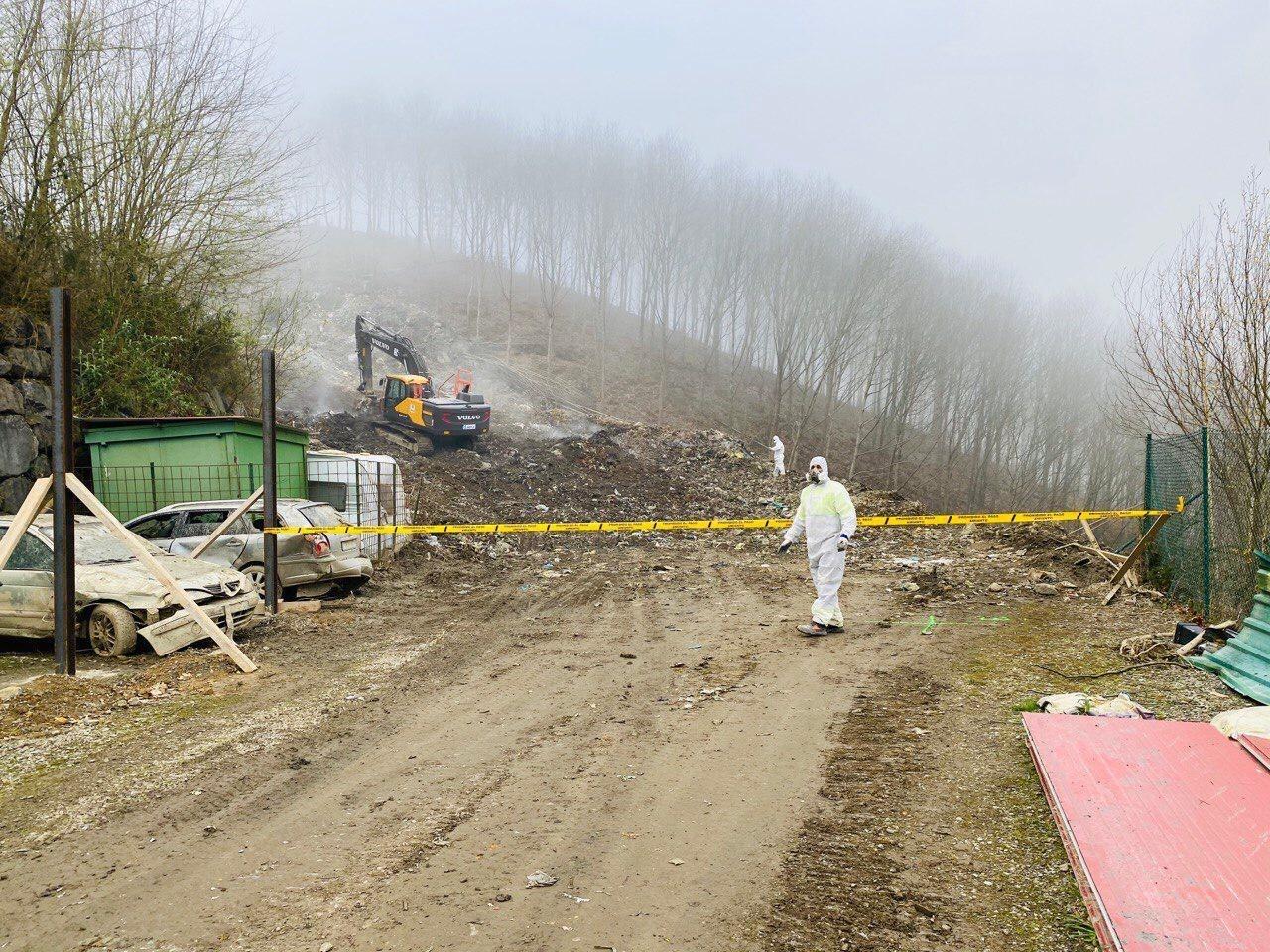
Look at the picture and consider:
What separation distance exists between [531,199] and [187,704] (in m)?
52.6

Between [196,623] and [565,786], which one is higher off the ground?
[196,623]

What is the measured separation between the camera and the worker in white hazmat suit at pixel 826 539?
28.0ft

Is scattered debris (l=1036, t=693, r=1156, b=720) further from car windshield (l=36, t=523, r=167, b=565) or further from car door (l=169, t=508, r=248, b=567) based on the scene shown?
car door (l=169, t=508, r=248, b=567)

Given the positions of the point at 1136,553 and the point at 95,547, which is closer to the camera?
the point at 95,547

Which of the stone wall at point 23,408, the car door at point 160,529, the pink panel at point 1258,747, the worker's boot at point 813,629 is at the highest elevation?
the stone wall at point 23,408

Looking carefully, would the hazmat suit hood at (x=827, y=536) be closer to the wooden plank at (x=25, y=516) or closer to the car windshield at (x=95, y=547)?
the wooden plank at (x=25, y=516)

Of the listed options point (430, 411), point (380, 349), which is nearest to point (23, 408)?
point (430, 411)

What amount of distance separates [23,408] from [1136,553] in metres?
14.6

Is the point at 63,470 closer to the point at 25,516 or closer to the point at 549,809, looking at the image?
the point at 25,516

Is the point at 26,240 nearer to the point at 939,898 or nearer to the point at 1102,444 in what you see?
the point at 939,898

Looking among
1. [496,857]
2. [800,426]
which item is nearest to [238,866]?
[496,857]

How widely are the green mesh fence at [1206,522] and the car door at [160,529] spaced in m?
11.9

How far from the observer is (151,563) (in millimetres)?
6836

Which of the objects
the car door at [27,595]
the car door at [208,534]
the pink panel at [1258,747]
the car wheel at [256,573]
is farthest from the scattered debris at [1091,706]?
the car door at [208,534]
